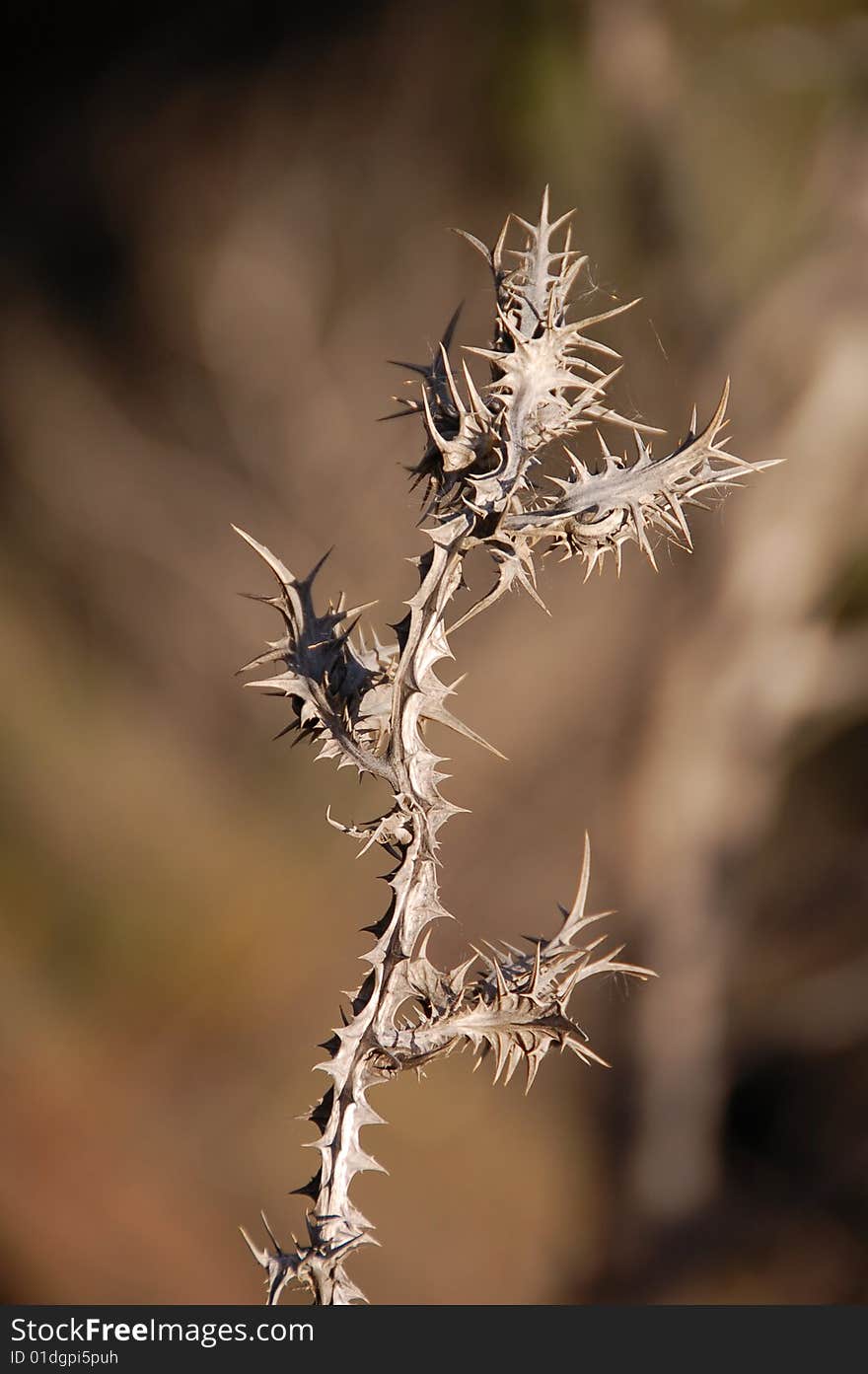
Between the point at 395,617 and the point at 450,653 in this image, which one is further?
the point at 395,617

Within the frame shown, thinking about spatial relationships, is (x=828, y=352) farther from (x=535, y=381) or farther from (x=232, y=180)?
(x=535, y=381)

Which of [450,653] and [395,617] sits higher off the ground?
[395,617]

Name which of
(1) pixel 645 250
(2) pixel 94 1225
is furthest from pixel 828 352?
(2) pixel 94 1225

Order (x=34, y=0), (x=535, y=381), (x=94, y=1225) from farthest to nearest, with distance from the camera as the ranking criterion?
(x=94, y=1225) < (x=34, y=0) < (x=535, y=381)

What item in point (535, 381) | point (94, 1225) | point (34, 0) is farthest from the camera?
point (94, 1225)

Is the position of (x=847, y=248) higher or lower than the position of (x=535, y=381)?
higher

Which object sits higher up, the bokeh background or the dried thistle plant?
the bokeh background
